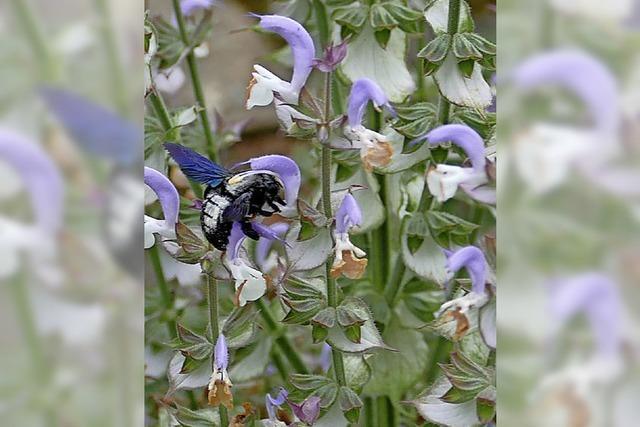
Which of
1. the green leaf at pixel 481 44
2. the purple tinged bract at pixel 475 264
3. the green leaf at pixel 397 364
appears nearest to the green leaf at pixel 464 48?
the green leaf at pixel 481 44

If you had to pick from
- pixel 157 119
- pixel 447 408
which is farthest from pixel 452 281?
pixel 157 119

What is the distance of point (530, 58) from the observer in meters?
0.22

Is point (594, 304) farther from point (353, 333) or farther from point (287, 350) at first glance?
point (287, 350)

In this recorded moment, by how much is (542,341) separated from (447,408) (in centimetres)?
25

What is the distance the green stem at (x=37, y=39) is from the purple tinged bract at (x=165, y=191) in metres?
0.22

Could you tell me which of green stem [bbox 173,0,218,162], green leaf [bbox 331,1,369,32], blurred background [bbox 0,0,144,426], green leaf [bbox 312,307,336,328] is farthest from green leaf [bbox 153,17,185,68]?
blurred background [bbox 0,0,144,426]

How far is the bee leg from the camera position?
0.46 meters

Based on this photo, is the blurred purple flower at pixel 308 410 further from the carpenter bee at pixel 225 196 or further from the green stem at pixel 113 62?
the green stem at pixel 113 62

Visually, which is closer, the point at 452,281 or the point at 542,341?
the point at 542,341

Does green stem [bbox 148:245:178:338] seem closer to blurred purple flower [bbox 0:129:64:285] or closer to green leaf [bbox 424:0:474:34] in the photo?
green leaf [bbox 424:0:474:34]

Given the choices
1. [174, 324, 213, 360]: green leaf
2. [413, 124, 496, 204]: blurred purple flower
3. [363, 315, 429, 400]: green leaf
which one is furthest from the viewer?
[363, 315, 429, 400]: green leaf

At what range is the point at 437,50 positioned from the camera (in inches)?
18.6

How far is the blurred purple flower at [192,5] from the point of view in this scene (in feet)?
2.07

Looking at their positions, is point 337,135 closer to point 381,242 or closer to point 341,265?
point 341,265
